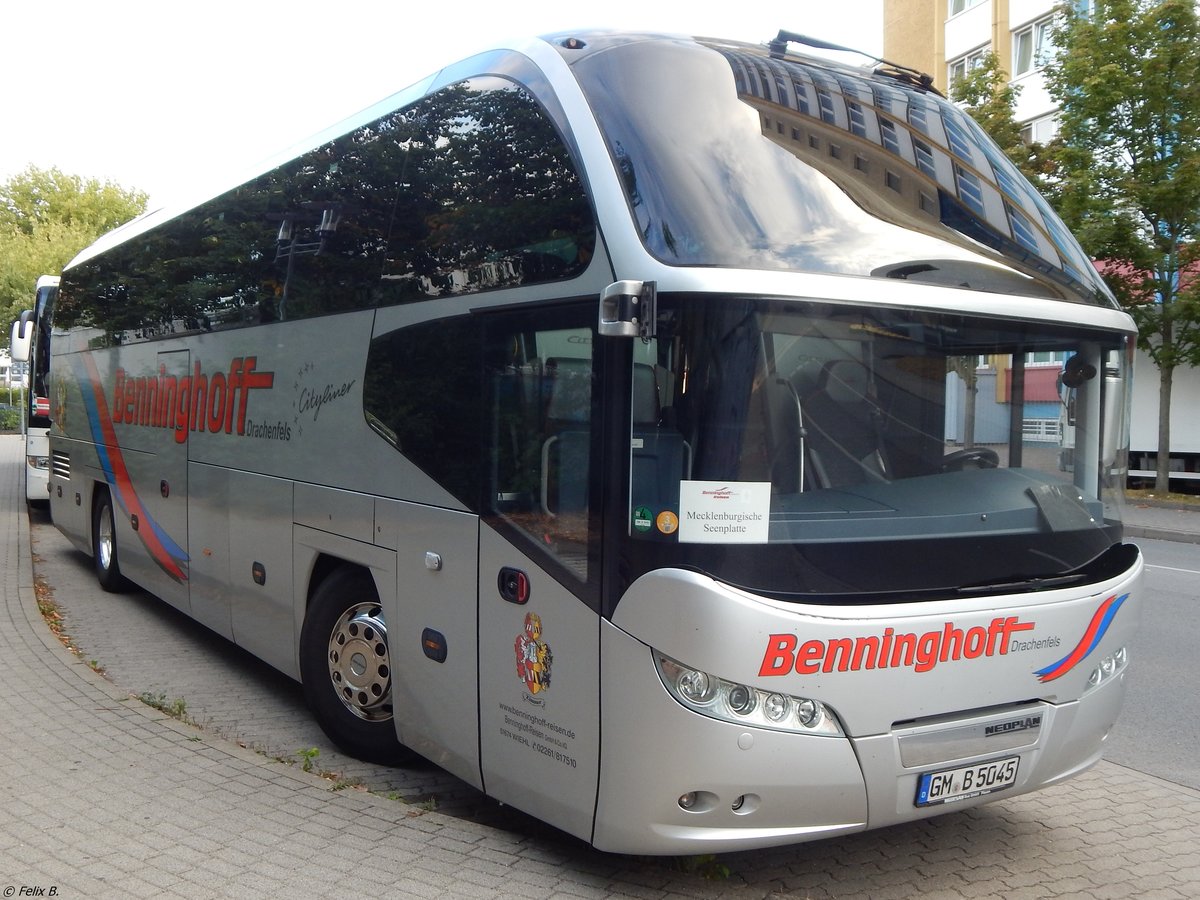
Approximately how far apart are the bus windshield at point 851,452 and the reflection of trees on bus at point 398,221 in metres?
0.76

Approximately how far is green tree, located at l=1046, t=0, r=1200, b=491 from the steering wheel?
19602 millimetres

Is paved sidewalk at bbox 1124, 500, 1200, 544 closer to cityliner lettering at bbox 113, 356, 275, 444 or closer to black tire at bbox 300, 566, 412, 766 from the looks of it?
cityliner lettering at bbox 113, 356, 275, 444

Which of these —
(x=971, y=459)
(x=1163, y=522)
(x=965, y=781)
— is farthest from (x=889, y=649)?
(x=1163, y=522)

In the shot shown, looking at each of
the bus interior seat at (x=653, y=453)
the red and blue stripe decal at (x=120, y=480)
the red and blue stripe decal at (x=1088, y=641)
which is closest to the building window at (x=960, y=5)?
the red and blue stripe decal at (x=120, y=480)

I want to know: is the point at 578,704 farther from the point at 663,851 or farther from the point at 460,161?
the point at 460,161

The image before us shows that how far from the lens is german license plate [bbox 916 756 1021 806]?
13.3ft

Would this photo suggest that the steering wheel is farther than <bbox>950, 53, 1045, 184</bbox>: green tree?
No

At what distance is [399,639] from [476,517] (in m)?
0.98

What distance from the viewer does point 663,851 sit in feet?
12.9

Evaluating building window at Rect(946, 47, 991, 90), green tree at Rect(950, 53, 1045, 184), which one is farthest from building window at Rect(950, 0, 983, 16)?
green tree at Rect(950, 53, 1045, 184)

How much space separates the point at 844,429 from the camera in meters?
4.07

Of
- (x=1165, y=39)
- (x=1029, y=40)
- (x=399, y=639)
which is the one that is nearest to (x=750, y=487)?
(x=399, y=639)

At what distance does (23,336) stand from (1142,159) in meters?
21.6

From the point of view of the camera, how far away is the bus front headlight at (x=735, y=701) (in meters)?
3.79
